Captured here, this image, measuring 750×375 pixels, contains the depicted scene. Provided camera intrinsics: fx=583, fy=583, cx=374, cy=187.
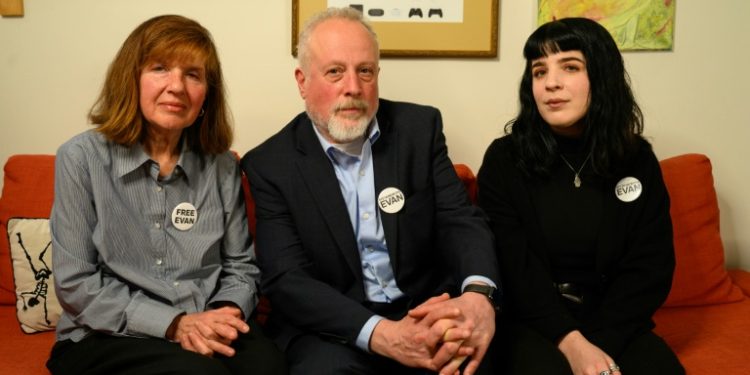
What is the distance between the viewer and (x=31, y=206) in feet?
6.36

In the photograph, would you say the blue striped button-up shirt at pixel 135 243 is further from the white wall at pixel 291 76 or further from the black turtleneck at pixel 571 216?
the black turtleneck at pixel 571 216

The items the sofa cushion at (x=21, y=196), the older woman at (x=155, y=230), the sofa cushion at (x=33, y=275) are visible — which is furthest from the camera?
the sofa cushion at (x=21, y=196)

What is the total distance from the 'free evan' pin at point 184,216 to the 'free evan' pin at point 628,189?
123 cm

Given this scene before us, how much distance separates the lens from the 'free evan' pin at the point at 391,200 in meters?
1.68

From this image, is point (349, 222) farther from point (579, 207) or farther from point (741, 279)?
point (741, 279)

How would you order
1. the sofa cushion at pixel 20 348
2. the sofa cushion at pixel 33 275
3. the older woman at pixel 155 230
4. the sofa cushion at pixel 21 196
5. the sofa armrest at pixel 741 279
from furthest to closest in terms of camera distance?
1. the sofa armrest at pixel 741 279
2. the sofa cushion at pixel 21 196
3. the sofa cushion at pixel 33 275
4. the sofa cushion at pixel 20 348
5. the older woman at pixel 155 230

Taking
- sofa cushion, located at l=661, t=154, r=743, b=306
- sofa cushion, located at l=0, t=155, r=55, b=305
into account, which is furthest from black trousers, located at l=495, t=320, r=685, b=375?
sofa cushion, located at l=0, t=155, r=55, b=305

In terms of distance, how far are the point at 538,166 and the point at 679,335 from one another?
73 centimetres

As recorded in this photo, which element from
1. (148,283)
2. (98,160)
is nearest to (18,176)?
(98,160)

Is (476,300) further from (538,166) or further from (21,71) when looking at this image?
(21,71)

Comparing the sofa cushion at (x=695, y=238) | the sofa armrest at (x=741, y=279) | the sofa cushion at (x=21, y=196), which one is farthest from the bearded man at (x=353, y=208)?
the sofa armrest at (x=741, y=279)

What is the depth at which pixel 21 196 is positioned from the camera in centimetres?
195

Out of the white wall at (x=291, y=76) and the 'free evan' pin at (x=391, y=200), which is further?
the white wall at (x=291, y=76)

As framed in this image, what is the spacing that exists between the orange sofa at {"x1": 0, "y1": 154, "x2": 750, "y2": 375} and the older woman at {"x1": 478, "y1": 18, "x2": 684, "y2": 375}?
269mm
